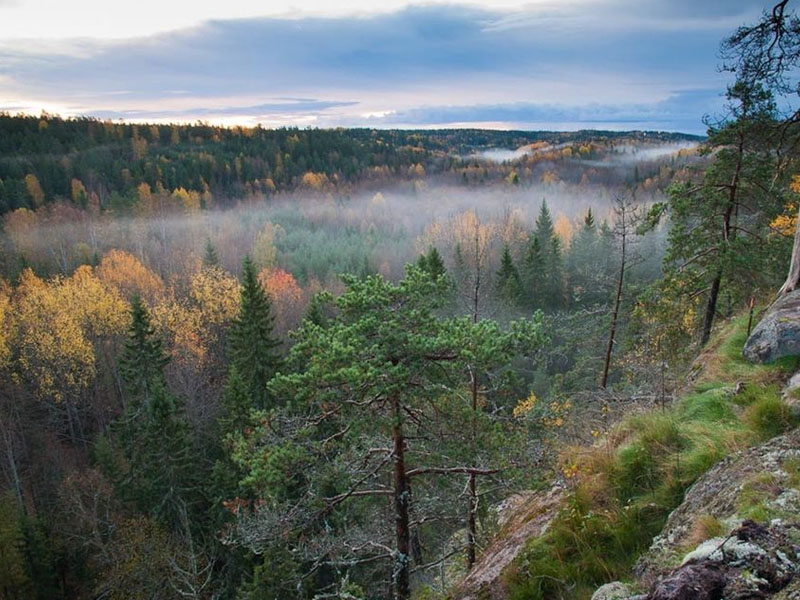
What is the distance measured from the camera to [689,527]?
12.3 feet

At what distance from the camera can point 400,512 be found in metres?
8.56

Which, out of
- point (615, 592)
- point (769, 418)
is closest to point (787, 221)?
point (769, 418)

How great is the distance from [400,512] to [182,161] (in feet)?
329

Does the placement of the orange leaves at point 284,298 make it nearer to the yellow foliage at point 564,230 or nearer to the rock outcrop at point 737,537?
the yellow foliage at point 564,230

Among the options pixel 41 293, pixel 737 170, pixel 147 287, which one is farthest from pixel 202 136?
pixel 737 170

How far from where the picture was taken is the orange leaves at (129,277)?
148 ft

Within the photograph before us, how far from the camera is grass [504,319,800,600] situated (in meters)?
4.19

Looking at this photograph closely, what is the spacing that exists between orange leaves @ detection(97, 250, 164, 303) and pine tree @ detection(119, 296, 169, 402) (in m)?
17.4

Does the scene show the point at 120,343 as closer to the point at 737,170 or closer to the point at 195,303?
the point at 195,303

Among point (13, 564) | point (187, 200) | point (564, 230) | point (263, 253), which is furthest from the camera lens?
point (187, 200)

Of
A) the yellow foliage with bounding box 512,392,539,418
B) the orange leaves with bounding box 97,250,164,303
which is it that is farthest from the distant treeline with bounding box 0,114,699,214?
the yellow foliage with bounding box 512,392,539,418

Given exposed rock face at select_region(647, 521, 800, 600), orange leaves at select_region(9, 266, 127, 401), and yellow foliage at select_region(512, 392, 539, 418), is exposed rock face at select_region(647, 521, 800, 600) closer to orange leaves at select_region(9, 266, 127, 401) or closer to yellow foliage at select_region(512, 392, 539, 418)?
yellow foliage at select_region(512, 392, 539, 418)

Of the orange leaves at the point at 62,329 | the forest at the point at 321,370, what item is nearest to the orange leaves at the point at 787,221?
the forest at the point at 321,370

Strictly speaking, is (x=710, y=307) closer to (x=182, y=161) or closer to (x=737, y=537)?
(x=737, y=537)
